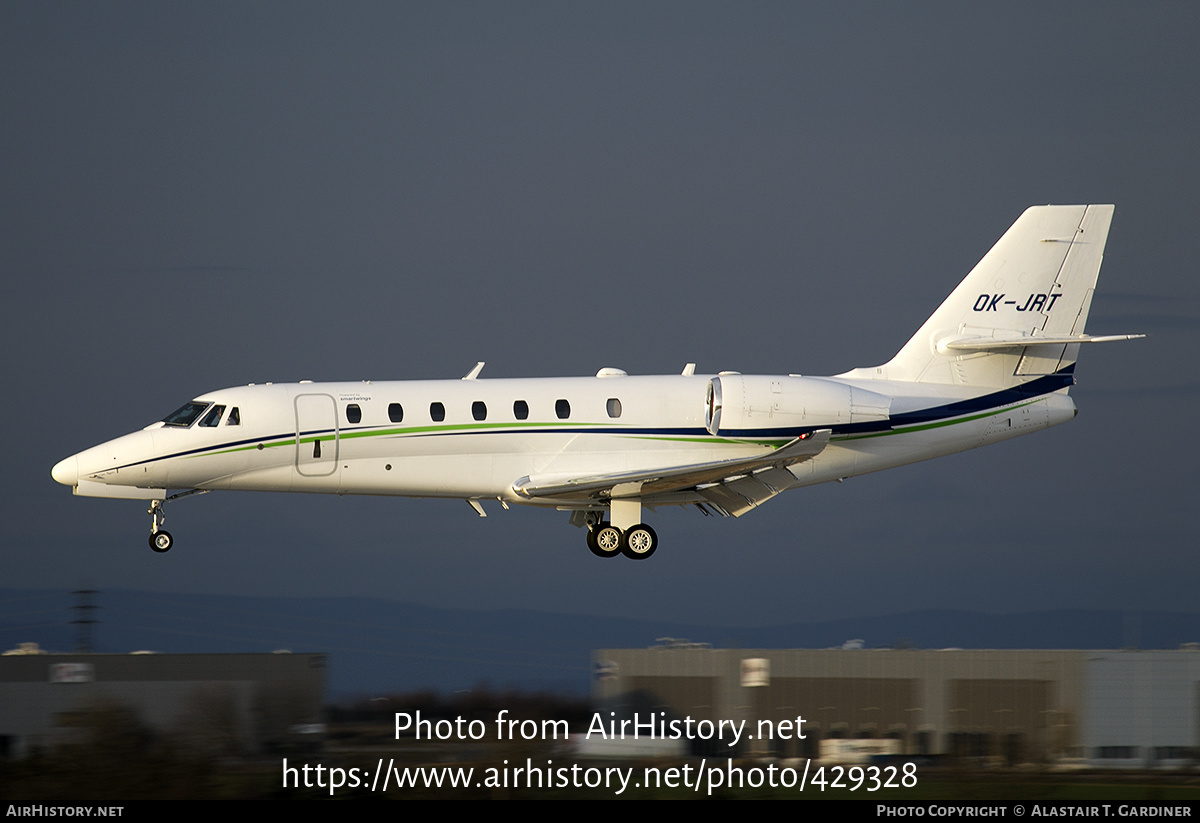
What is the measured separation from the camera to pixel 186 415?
87.0ft

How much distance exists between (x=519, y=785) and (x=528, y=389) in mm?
7634

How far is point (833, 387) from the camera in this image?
2698 cm

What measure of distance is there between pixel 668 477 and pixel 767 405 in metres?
2.34

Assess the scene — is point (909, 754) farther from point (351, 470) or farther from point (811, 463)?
point (351, 470)

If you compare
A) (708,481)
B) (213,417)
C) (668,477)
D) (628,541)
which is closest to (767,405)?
(708,481)

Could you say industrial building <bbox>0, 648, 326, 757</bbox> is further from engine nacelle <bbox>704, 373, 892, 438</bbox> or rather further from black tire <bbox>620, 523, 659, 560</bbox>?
engine nacelle <bbox>704, 373, 892, 438</bbox>

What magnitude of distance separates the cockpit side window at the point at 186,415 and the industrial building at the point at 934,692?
15.8 m

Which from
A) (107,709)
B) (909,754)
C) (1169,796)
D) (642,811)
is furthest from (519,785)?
(909,754)

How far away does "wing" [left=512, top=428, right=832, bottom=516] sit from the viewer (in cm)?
2552

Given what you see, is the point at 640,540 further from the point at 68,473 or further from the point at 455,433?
the point at 68,473

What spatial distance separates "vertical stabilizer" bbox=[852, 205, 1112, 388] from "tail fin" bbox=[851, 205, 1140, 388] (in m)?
0.02

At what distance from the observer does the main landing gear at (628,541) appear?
2725cm

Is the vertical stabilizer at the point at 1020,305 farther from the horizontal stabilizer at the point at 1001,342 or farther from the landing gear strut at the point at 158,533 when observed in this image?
the landing gear strut at the point at 158,533

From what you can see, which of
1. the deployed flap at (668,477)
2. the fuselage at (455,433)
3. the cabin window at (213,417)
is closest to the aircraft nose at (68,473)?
the fuselage at (455,433)
